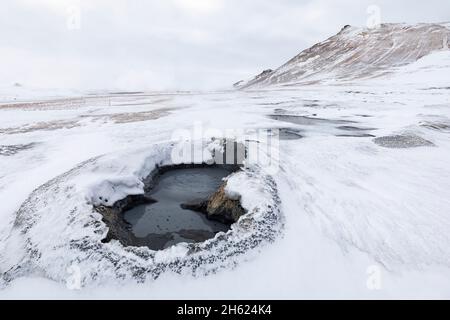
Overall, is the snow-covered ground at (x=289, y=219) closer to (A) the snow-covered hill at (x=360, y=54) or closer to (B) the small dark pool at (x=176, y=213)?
(B) the small dark pool at (x=176, y=213)

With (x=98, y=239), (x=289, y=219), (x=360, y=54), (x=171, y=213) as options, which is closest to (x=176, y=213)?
(x=171, y=213)

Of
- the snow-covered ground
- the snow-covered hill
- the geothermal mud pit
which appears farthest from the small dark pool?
the snow-covered hill

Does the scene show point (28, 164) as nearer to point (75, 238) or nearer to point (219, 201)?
point (75, 238)

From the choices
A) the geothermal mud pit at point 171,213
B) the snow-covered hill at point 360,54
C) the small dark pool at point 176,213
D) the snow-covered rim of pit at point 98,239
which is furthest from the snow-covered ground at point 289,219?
the snow-covered hill at point 360,54

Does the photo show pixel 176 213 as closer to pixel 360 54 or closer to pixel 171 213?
pixel 171 213

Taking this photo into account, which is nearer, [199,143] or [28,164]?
[28,164]

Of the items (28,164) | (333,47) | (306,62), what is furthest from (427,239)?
(333,47)
